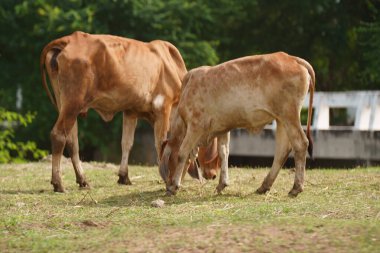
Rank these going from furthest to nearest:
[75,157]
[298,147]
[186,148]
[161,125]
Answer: [161,125] → [75,157] → [186,148] → [298,147]

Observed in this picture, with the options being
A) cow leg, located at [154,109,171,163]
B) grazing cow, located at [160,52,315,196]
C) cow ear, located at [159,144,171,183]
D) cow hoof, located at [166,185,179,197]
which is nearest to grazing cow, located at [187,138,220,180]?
cow leg, located at [154,109,171,163]

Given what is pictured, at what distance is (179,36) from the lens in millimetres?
19625

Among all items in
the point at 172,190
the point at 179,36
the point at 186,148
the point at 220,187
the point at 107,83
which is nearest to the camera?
the point at 186,148

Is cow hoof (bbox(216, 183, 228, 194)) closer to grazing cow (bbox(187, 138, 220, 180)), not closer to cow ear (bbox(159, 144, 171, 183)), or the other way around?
cow ear (bbox(159, 144, 171, 183))

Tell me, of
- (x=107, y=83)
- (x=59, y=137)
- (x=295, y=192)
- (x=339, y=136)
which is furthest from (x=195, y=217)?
(x=339, y=136)

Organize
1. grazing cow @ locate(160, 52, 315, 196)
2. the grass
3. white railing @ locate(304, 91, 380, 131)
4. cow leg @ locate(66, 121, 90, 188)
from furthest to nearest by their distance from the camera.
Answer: white railing @ locate(304, 91, 380, 131)
cow leg @ locate(66, 121, 90, 188)
grazing cow @ locate(160, 52, 315, 196)
the grass

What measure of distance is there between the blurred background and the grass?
8.25 m

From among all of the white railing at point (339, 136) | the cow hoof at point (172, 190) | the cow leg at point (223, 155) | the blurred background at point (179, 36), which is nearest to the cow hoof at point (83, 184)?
the cow hoof at point (172, 190)

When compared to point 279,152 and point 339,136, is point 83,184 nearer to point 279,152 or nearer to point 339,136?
point 279,152

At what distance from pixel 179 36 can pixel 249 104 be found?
1099 cm

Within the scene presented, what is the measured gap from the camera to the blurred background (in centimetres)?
1922

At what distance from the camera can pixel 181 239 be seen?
6.26 meters

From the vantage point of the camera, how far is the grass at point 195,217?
20.2 feet

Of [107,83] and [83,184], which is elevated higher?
[107,83]
